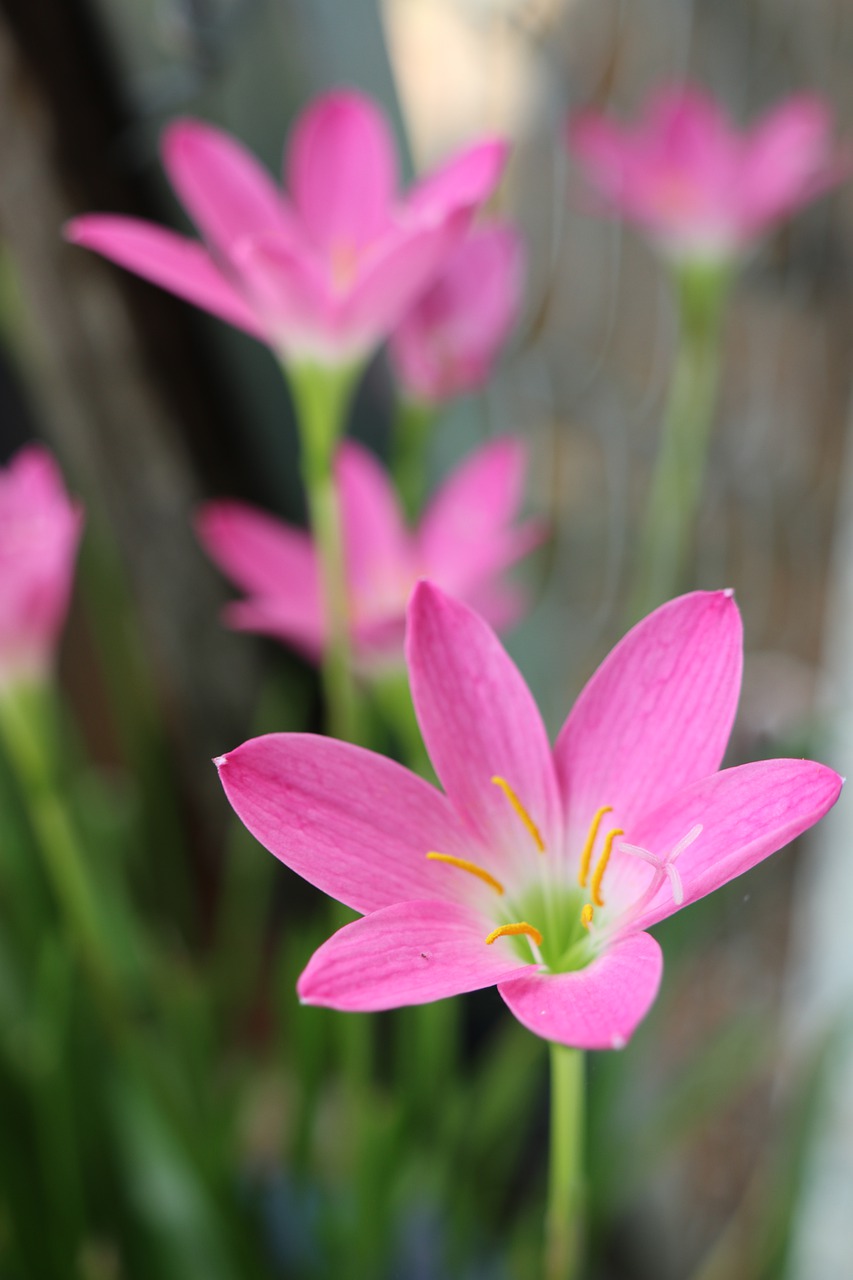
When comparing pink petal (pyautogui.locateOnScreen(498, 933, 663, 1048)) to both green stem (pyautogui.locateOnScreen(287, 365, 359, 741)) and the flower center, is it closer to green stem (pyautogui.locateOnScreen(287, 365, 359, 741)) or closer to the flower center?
the flower center

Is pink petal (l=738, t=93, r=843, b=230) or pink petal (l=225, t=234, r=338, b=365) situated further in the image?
pink petal (l=738, t=93, r=843, b=230)

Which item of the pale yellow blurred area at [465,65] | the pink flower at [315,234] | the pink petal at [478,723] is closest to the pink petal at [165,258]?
the pink flower at [315,234]

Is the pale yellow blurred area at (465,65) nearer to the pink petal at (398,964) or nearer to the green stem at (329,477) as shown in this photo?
the green stem at (329,477)

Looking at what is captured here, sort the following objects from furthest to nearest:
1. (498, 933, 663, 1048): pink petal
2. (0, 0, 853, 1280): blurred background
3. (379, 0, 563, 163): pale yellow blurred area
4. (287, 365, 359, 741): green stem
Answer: (379, 0, 563, 163): pale yellow blurred area → (0, 0, 853, 1280): blurred background → (287, 365, 359, 741): green stem → (498, 933, 663, 1048): pink petal

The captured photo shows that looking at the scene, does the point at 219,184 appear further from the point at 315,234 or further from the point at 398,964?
the point at 398,964

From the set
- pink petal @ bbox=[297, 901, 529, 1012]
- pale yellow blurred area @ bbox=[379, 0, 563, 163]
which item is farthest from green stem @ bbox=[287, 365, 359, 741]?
pale yellow blurred area @ bbox=[379, 0, 563, 163]

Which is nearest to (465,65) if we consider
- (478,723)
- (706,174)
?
(706,174)
